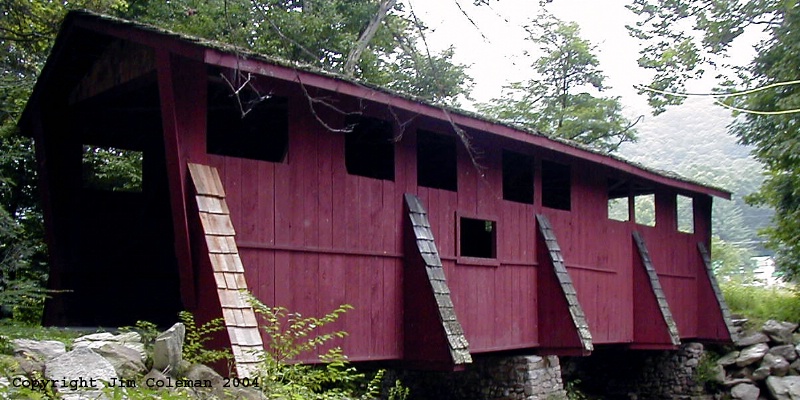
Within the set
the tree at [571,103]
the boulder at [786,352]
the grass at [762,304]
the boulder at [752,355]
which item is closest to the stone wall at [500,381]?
the boulder at [752,355]

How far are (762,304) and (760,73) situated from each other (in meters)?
6.12

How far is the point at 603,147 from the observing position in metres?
31.2

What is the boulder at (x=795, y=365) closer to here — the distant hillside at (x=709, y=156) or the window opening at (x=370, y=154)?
the window opening at (x=370, y=154)

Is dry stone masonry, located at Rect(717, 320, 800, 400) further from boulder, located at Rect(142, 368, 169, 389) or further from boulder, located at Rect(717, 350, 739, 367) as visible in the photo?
boulder, located at Rect(142, 368, 169, 389)

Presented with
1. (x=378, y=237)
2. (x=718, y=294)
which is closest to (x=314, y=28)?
(x=378, y=237)

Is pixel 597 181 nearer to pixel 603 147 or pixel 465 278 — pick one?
pixel 465 278

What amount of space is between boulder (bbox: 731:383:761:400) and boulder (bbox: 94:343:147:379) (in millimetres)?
16193

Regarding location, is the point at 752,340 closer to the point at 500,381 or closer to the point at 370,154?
the point at 500,381

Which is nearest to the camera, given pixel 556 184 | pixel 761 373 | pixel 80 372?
pixel 80 372

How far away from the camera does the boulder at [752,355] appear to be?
20.0 m

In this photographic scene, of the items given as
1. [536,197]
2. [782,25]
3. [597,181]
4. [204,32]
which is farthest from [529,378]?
[782,25]

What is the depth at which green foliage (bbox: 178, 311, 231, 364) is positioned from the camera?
7559mm

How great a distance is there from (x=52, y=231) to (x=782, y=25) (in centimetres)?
1763

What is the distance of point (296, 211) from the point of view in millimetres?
10125
